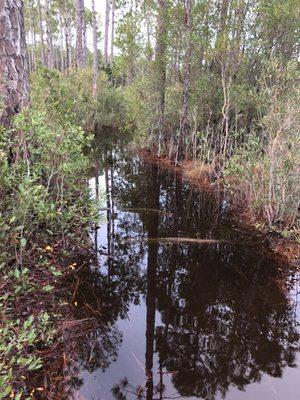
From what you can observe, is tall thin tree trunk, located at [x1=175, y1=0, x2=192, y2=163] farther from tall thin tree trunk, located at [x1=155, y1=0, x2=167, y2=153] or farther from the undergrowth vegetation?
the undergrowth vegetation

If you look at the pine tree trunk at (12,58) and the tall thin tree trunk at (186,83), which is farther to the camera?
the tall thin tree trunk at (186,83)

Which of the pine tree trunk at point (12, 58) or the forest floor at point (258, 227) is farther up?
the pine tree trunk at point (12, 58)

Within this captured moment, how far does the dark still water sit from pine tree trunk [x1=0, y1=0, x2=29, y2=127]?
8.81 ft

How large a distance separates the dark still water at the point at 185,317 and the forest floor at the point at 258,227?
0.25 m

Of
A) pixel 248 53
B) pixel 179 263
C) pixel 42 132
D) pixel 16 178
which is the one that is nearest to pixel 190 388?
pixel 179 263

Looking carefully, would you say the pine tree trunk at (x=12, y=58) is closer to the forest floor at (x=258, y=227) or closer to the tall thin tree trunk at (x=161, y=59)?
the forest floor at (x=258, y=227)

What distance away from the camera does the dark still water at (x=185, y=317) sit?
3164mm

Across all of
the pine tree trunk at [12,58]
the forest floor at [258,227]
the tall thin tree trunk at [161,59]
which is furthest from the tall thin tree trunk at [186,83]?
the pine tree trunk at [12,58]

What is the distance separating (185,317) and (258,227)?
3.34 meters

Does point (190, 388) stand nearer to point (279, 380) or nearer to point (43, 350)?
point (279, 380)

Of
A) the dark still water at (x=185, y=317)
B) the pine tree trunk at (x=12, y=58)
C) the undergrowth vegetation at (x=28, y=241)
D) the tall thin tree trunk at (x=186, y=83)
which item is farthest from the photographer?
the tall thin tree trunk at (x=186, y=83)

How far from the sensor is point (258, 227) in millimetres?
6734

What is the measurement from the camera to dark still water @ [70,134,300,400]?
10.4 ft

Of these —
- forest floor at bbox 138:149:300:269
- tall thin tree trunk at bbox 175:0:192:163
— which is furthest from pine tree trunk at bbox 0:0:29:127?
tall thin tree trunk at bbox 175:0:192:163
